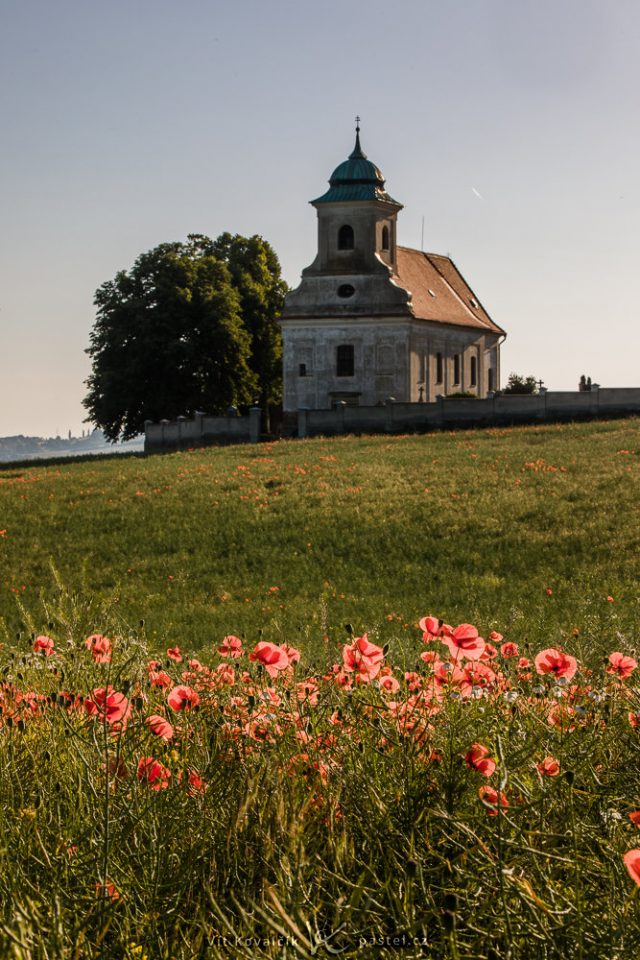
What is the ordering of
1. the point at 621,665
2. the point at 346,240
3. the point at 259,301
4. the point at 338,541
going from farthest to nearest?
the point at 259,301 < the point at 346,240 < the point at 338,541 < the point at 621,665

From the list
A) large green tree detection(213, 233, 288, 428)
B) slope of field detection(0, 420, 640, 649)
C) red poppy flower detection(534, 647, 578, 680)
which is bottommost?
slope of field detection(0, 420, 640, 649)

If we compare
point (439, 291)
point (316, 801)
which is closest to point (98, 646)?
point (316, 801)

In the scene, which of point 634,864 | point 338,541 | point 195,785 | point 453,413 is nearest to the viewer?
point 634,864

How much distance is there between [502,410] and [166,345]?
Result: 1931 cm

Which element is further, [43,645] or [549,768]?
[43,645]

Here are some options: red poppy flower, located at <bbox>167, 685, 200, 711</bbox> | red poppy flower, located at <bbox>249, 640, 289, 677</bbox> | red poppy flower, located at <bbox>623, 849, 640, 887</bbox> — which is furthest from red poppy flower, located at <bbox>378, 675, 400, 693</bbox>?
red poppy flower, located at <bbox>623, 849, 640, 887</bbox>

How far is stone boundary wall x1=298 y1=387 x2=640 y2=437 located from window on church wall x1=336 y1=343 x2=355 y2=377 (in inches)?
340

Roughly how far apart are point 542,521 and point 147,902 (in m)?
16.5

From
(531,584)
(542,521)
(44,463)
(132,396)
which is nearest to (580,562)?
(531,584)

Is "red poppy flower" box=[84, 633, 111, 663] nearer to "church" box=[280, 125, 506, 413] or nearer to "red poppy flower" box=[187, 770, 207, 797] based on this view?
"red poppy flower" box=[187, 770, 207, 797]

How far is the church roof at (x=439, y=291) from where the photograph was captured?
56469 mm

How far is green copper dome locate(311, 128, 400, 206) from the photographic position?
172ft

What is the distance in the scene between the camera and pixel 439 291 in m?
60.6

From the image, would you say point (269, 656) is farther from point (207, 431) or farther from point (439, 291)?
point (439, 291)
